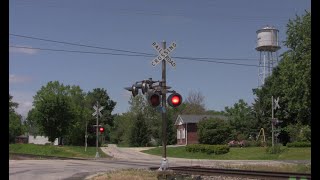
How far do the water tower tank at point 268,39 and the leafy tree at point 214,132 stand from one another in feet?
48.8

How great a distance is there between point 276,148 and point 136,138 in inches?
1547

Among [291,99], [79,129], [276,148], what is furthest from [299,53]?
[79,129]

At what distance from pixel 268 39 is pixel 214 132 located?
17.7m

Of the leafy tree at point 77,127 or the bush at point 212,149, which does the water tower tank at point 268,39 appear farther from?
the leafy tree at point 77,127

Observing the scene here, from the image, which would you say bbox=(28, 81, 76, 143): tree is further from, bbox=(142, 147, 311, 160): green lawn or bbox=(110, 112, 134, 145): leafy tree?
bbox=(142, 147, 311, 160): green lawn

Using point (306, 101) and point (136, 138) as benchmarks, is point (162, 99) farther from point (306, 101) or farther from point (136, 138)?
point (136, 138)

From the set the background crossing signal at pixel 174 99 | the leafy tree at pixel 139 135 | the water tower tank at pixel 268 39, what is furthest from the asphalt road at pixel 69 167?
the leafy tree at pixel 139 135

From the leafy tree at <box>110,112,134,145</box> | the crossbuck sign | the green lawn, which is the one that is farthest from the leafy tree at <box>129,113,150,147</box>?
the crossbuck sign

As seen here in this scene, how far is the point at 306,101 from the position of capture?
3838 cm

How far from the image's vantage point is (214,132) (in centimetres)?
6200

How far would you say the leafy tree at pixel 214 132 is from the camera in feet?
203

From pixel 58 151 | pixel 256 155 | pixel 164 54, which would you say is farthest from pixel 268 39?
pixel 164 54
